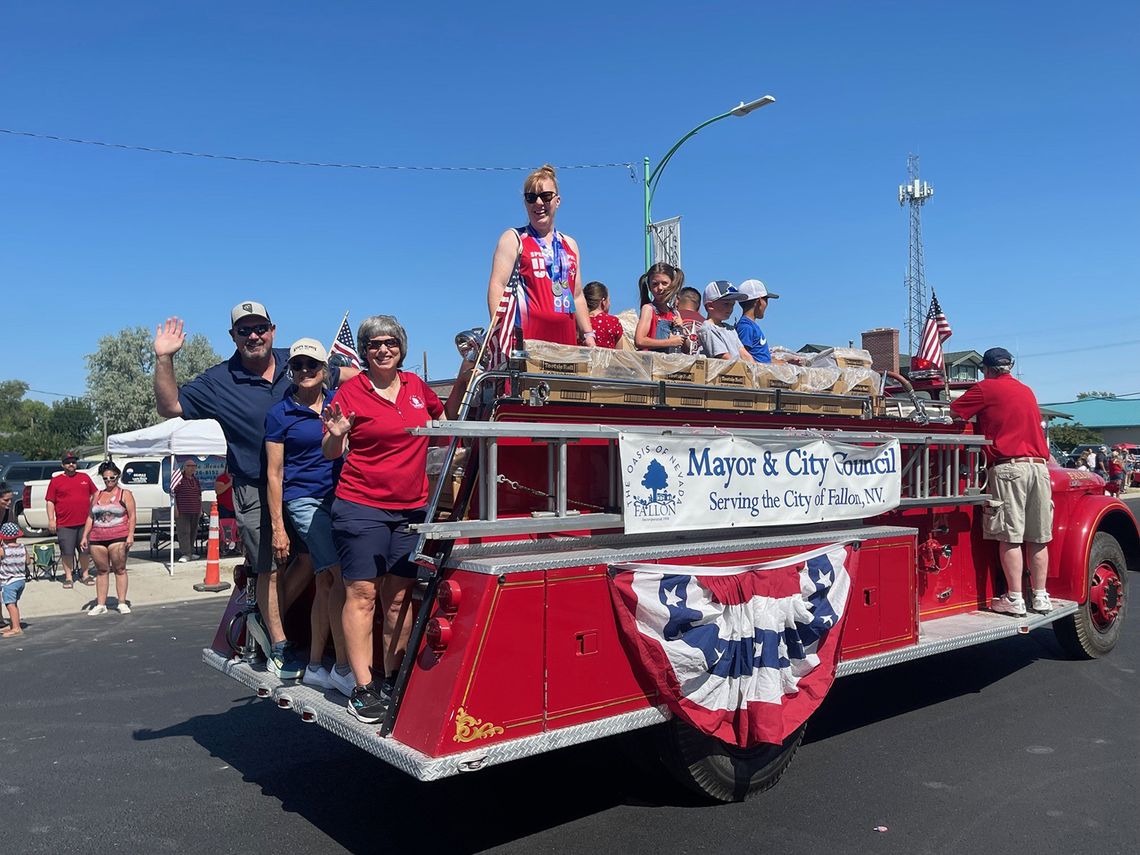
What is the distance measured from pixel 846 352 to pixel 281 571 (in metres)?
3.77

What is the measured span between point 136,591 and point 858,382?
10.2 meters

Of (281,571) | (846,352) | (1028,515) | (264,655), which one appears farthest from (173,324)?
(1028,515)

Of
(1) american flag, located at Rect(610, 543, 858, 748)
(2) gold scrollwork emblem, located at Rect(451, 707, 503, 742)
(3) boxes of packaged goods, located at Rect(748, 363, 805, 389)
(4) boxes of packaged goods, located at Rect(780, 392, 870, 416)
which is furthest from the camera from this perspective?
(4) boxes of packaged goods, located at Rect(780, 392, 870, 416)

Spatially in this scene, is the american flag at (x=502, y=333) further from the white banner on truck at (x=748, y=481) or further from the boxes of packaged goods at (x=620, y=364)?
the white banner on truck at (x=748, y=481)

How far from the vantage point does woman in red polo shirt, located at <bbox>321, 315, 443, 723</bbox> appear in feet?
12.5

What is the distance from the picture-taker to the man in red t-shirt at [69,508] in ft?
40.0

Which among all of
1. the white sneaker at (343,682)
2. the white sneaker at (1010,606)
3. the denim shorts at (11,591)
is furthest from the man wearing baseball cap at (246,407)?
the denim shorts at (11,591)

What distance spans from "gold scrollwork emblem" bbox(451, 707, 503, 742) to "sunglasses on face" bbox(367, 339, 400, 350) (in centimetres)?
159

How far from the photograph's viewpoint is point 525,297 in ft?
15.0

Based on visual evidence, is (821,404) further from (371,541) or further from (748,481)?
(371,541)

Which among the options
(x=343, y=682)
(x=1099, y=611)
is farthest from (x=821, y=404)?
(x=1099, y=611)

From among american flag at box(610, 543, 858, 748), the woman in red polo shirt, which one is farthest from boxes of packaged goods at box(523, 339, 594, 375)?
american flag at box(610, 543, 858, 748)

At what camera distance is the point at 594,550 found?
3809 millimetres

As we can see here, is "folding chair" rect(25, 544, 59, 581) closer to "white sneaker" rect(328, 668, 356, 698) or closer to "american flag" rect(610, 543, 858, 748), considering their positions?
"white sneaker" rect(328, 668, 356, 698)
